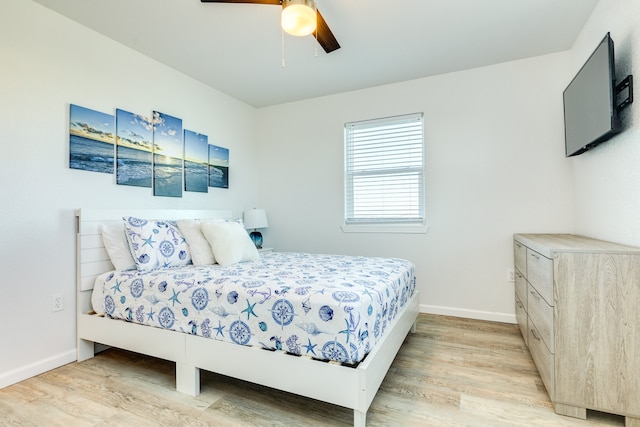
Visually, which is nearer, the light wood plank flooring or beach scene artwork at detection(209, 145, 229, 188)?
the light wood plank flooring

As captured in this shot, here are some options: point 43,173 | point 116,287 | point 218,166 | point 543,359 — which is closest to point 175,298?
point 116,287

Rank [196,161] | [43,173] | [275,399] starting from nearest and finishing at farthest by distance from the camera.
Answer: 1. [275,399]
2. [43,173]
3. [196,161]

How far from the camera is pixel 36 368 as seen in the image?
2.12m

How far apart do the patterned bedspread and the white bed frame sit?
0.05 m

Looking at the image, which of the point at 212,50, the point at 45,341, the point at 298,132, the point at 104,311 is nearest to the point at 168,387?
the point at 104,311

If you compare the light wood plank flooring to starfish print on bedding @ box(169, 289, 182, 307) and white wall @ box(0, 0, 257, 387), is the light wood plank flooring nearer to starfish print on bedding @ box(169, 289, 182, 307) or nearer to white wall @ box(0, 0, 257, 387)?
white wall @ box(0, 0, 257, 387)

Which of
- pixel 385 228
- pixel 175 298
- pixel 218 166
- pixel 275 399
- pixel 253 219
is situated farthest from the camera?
pixel 253 219

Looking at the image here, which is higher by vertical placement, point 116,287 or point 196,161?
point 196,161

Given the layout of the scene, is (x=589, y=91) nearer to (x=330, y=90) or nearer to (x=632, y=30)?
(x=632, y=30)

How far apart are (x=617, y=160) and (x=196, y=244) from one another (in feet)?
9.82

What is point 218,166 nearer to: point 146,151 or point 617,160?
point 146,151

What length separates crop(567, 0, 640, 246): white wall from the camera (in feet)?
5.78

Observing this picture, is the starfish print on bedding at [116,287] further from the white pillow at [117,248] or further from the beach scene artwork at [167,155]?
the beach scene artwork at [167,155]

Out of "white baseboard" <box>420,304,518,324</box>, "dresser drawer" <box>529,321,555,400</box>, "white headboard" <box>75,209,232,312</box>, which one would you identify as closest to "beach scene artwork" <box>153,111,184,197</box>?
"white headboard" <box>75,209,232,312</box>
